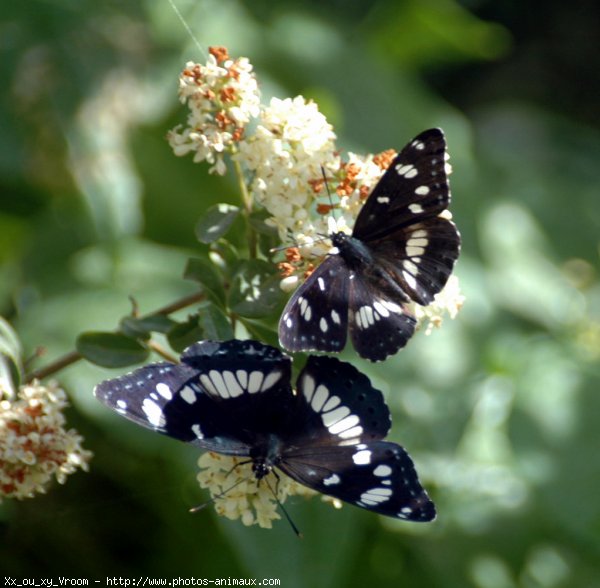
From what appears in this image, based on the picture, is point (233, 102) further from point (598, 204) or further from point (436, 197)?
point (598, 204)

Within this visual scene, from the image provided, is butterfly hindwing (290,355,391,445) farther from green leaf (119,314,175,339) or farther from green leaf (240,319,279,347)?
green leaf (119,314,175,339)

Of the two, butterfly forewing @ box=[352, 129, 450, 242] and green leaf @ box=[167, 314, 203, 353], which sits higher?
butterfly forewing @ box=[352, 129, 450, 242]

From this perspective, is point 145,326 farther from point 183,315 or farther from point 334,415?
point 183,315

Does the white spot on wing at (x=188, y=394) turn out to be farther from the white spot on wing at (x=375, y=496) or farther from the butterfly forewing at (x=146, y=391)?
the white spot on wing at (x=375, y=496)

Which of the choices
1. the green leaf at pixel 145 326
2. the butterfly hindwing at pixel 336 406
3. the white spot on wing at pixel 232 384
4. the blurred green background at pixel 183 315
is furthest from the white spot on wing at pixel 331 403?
the blurred green background at pixel 183 315

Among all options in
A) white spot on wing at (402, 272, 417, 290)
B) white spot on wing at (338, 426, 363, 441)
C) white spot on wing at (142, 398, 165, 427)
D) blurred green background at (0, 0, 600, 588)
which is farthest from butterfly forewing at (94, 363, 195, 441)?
blurred green background at (0, 0, 600, 588)

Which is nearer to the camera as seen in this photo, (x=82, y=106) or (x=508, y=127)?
(x=82, y=106)

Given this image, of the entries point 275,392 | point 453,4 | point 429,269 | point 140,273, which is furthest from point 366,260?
point 453,4
